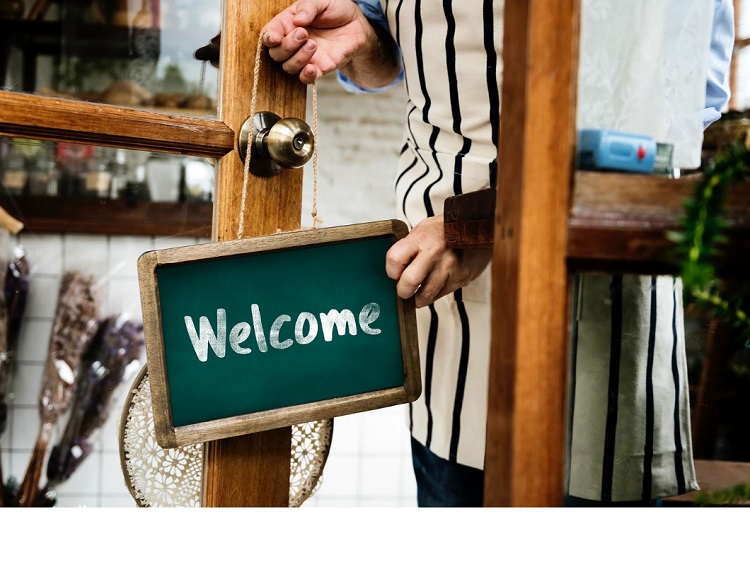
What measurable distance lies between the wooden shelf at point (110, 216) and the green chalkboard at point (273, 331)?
184mm

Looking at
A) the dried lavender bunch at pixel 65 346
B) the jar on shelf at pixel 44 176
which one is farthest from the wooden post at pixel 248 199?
the dried lavender bunch at pixel 65 346

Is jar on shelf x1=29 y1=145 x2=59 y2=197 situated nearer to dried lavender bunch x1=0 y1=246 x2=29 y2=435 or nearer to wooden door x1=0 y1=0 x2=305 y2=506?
dried lavender bunch x1=0 y1=246 x2=29 y2=435

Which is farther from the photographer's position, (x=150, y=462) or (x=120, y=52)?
(x=120, y=52)

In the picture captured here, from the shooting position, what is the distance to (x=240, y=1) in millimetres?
843

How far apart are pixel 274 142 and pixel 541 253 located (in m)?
0.52

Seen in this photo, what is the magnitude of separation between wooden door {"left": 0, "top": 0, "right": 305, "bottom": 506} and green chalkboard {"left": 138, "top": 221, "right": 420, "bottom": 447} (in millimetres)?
110

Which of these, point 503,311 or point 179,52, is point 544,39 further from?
point 179,52

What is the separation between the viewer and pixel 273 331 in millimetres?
762

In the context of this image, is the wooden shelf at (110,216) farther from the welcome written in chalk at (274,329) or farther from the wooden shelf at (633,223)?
the wooden shelf at (633,223)

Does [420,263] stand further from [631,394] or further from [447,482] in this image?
[447,482]

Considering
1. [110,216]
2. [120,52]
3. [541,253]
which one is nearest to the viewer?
[541,253]

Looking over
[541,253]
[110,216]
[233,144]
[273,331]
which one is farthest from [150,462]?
[541,253]
